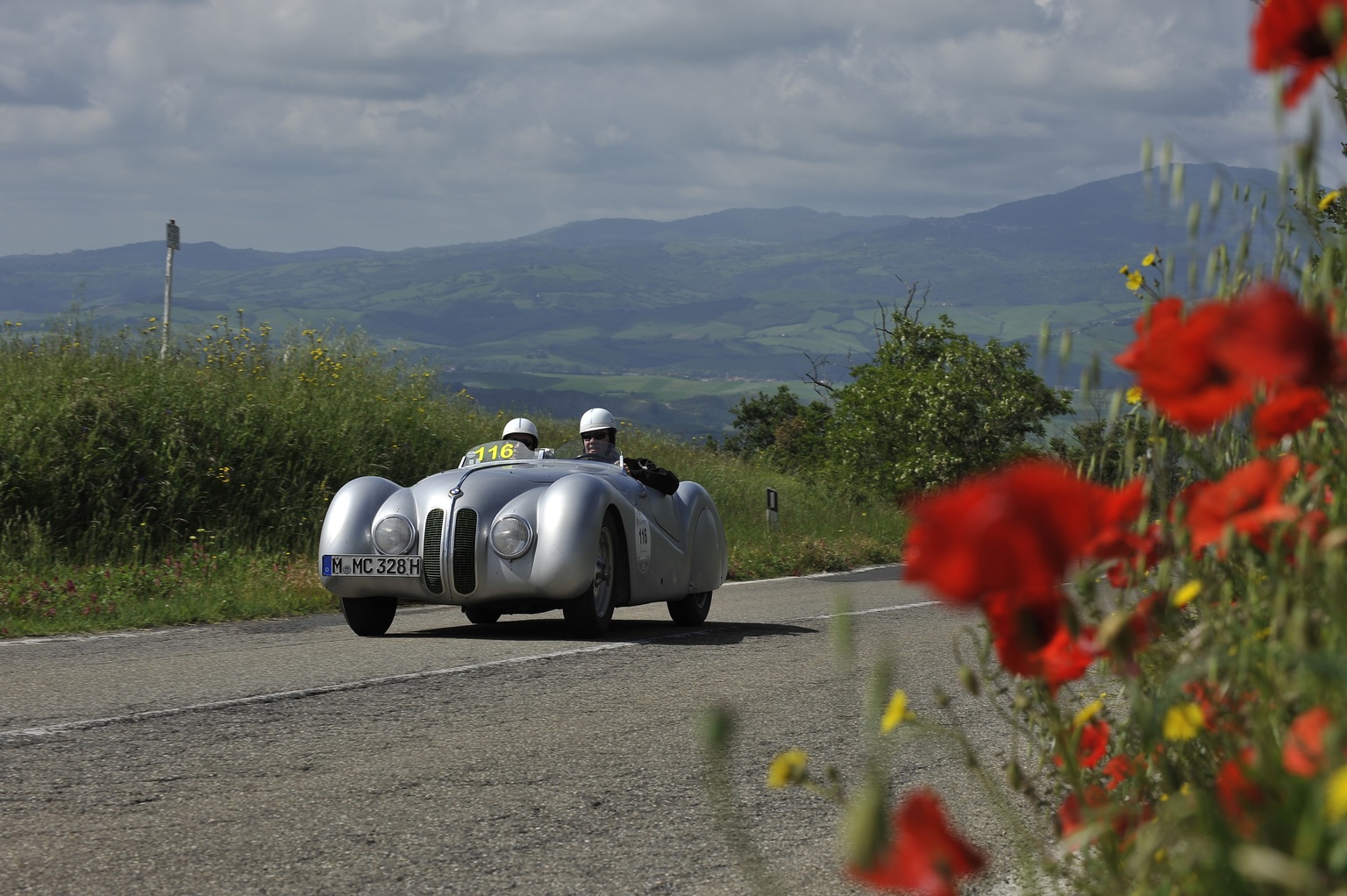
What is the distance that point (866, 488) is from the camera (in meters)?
38.1

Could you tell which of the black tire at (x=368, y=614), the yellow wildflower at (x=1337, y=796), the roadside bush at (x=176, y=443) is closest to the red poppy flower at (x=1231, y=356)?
the yellow wildflower at (x=1337, y=796)

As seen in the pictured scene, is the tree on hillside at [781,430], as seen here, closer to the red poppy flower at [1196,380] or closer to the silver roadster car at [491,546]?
the silver roadster car at [491,546]

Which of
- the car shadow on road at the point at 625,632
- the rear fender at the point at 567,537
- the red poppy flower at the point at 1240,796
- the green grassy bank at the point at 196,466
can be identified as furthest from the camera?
the green grassy bank at the point at 196,466

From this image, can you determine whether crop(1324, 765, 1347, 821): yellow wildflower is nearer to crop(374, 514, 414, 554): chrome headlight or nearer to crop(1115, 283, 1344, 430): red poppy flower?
crop(1115, 283, 1344, 430): red poppy flower

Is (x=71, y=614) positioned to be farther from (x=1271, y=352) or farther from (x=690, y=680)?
(x=1271, y=352)

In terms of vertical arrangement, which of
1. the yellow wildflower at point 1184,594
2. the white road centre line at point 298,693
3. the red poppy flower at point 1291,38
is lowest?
the white road centre line at point 298,693

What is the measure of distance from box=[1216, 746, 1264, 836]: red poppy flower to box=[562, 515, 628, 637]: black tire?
8088 millimetres

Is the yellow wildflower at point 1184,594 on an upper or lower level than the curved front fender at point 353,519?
upper

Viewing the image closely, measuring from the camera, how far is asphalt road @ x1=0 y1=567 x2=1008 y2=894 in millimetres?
4328

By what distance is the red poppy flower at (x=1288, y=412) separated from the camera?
6.02ft

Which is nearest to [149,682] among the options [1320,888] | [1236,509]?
[1236,509]

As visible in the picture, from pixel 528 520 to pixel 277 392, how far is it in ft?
31.3

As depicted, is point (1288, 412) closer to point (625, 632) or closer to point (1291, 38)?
point (1291, 38)

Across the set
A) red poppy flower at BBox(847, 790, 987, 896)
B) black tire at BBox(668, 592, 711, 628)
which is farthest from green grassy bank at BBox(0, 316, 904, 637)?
red poppy flower at BBox(847, 790, 987, 896)
